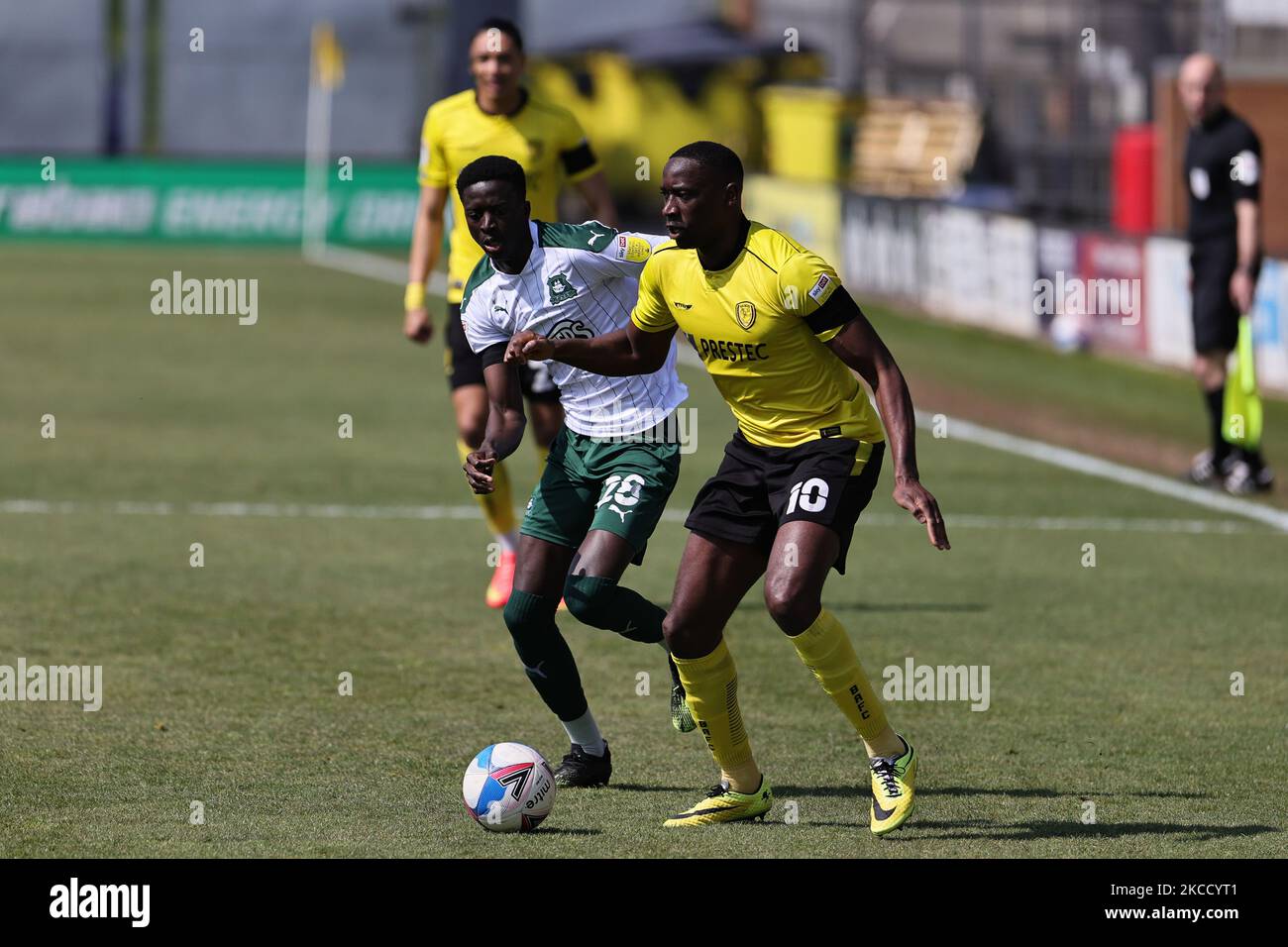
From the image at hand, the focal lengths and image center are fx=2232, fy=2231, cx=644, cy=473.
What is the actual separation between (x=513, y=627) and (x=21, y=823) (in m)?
1.77

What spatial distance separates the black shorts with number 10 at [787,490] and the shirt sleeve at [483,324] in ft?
3.87

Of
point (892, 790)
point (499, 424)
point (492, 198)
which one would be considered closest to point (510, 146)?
point (492, 198)

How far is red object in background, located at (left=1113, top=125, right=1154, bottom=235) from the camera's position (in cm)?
2655

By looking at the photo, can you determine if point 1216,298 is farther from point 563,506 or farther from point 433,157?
point 563,506

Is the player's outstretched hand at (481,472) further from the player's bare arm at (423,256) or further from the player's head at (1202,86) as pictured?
the player's head at (1202,86)

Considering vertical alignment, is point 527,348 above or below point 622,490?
above

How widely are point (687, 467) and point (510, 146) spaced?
5.46 m

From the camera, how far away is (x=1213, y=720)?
892 cm

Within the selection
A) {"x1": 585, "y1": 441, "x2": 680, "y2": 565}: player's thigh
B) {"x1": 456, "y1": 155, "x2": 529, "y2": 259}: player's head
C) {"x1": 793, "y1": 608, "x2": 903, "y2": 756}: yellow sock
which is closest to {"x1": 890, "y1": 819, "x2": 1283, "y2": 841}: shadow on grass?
{"x1": 793, "y1": 608, "x2": 903, "y2": 756}: yellow sock

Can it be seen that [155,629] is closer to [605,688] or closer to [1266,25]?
[605,688]

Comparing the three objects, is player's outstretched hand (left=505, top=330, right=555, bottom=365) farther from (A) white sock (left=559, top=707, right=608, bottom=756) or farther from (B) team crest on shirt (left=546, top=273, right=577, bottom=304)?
(A) white sock (left=559, top=707, right=608, bottom=756)

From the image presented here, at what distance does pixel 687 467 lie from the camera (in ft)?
53.2

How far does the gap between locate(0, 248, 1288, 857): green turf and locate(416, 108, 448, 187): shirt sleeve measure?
211cm

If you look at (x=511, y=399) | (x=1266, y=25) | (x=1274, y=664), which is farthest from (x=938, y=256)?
(x=511, y=399)
